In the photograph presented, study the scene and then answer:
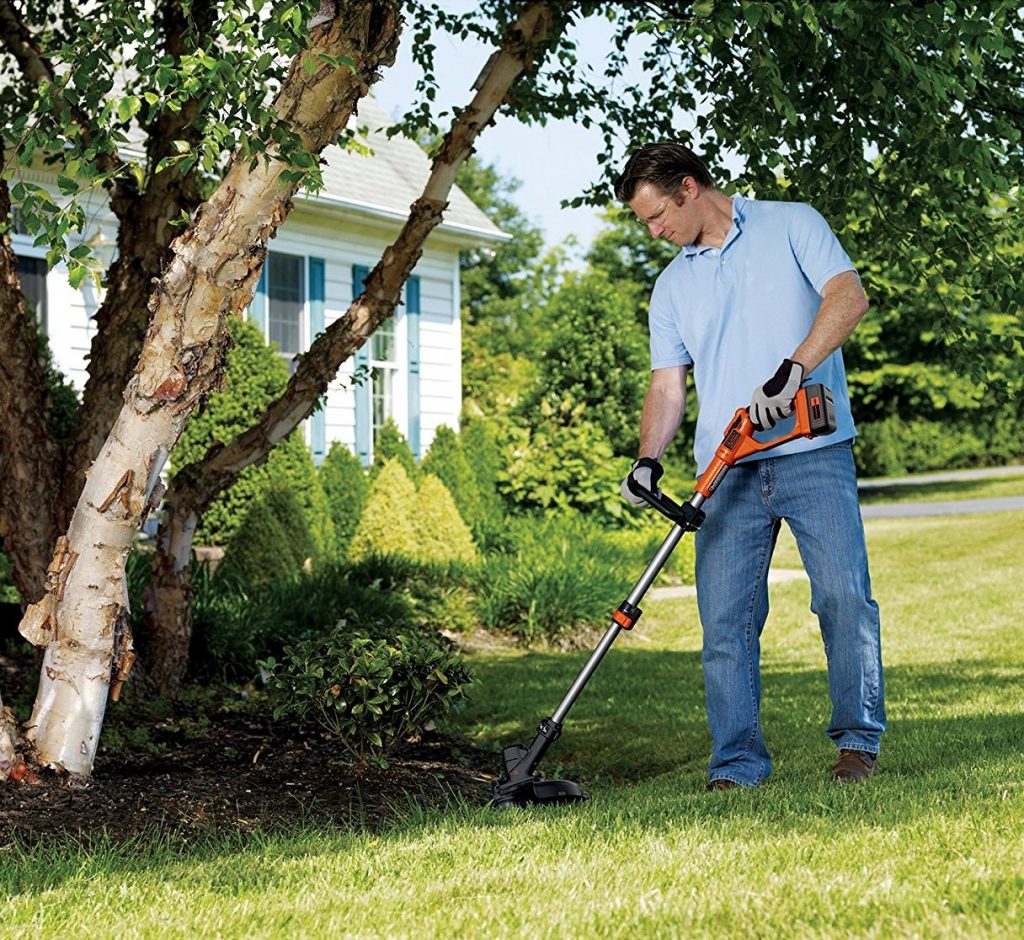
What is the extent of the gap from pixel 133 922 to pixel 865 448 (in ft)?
104

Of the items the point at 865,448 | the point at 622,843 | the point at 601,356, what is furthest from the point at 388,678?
the point at 865,448

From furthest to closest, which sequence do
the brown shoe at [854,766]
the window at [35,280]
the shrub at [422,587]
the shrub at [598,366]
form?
the shrub at [598,366]
the window at [35,280]
the shrub at [422,587]
the brown shoe at [854,766]

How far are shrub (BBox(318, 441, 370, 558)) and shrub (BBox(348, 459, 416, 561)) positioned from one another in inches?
21.7

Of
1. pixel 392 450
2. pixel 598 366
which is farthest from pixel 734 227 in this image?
pixel 598 366

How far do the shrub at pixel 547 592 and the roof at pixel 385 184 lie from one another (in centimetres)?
424

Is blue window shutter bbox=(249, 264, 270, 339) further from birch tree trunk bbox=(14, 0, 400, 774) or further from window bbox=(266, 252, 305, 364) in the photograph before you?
birch tree trunk bbox=(14, 0, 400, 774)

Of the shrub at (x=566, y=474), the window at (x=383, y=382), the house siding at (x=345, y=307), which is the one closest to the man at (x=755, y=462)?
the house siding at (x=345, y=307)

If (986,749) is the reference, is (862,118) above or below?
above

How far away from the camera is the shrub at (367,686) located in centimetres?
538

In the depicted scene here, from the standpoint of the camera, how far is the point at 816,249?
14.3 ft

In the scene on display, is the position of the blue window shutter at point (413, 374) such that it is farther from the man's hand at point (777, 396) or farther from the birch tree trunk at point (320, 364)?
the man's hand at point (777, 396)

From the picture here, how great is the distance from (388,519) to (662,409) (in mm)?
7425

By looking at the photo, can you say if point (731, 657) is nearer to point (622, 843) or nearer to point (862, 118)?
point (622, 843)

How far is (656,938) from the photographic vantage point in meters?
2.69
